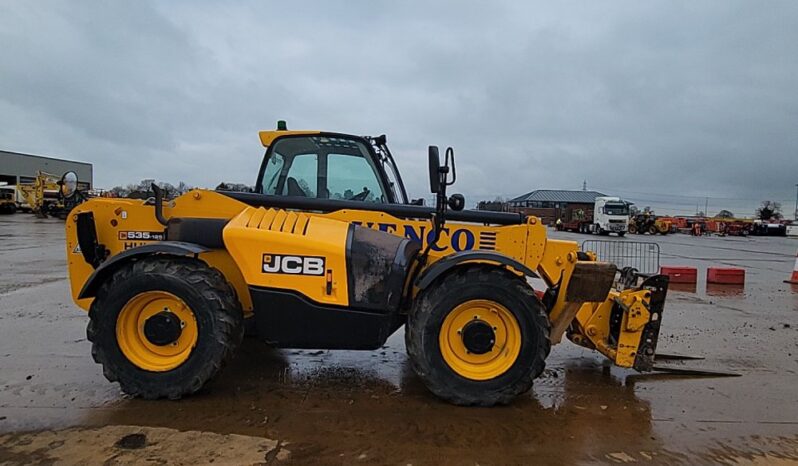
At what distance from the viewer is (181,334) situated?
4051 millimetres

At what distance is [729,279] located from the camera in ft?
38.0

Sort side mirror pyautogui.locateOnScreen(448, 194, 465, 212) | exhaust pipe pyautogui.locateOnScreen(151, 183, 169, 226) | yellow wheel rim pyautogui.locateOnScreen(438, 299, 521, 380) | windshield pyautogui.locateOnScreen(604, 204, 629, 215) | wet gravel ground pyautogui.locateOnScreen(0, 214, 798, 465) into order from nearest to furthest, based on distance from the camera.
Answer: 1. wet gravel ground pyautogui.locateOnScreen(0, 214, 798, 465)
2. yellow wheel rim pyautogui.locateOnScreen(438, 299, 521, 380)
3. side mirror pyautogui.locateOnScreen(448, 194, 465, 212)
4. exhaust pipe pyautogui.locateOnScreen(151, 183, 169, 226)
5. windshield pyautogui.locateOnScreen(604, 204, 629, 215)

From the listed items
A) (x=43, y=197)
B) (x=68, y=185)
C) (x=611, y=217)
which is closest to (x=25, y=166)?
(x=43, y=197)

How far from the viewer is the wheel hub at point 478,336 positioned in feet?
13.3

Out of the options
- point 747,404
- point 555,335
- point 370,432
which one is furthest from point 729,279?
point 370,432

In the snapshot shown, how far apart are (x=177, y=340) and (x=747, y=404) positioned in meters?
4.59

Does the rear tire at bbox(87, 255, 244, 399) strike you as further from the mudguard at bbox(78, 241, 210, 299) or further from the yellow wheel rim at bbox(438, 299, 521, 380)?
the yellow wheel rim at bbox(438, 299, 521, 380)

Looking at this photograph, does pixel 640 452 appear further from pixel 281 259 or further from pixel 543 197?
pixel 543 197

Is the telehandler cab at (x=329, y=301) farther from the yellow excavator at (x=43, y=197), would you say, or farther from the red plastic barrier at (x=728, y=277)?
the yellow excavator at (x=43, y=197)

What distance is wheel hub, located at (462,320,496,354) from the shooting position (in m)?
4.04

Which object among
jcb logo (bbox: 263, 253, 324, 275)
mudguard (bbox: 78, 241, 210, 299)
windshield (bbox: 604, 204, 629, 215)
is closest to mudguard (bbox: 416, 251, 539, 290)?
jcb logo (bbox: 263, 253, 324, 275)

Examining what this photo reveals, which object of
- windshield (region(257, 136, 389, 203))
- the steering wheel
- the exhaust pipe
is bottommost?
the exhaust pipe

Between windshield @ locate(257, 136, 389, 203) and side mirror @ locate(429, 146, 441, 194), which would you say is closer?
side mirror @ locate(429, 146, 441, 194)

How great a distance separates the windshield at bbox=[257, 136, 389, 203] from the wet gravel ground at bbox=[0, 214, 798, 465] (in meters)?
1.66
